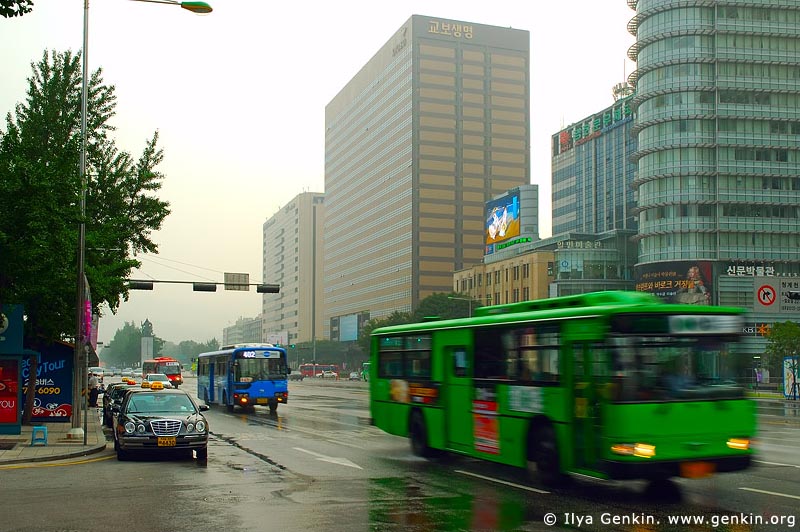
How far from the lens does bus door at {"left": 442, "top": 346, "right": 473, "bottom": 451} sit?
16297 millimetres

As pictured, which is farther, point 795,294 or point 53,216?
point 795,294

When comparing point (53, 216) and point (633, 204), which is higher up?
point (633, 204)

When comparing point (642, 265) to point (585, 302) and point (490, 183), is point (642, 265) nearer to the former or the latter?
point (490, 183)

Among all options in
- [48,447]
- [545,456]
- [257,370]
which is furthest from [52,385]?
[545,456]

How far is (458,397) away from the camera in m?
16.8

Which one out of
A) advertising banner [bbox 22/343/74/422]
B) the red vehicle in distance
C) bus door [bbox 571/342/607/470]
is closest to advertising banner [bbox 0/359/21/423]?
advertising banner [bbox 22/343/74/422]

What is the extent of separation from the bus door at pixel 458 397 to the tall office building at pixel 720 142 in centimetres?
8001

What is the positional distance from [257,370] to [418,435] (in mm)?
20838

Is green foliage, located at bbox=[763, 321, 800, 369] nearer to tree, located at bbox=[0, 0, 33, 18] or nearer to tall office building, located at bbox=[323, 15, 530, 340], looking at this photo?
tree, located at bbox=[0, 0, 33, 18]

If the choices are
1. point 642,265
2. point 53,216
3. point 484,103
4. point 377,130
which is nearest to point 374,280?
point 377,130

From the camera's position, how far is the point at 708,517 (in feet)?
36.0

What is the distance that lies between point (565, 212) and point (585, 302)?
141 m

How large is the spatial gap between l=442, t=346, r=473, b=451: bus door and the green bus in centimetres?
79

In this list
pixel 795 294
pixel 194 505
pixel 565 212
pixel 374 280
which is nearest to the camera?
pixel 194 505
